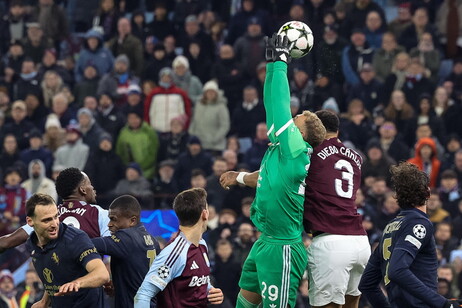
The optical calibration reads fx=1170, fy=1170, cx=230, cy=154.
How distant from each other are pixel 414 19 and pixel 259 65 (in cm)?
287

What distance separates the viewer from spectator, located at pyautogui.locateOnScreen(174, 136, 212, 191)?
59.8ft

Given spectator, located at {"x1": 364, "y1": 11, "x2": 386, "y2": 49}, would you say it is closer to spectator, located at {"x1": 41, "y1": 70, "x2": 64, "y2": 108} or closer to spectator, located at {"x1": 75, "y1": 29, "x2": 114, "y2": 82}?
spectator, located at {"x1": 75, "y1": 29, "x2": 114, "y2": 82}

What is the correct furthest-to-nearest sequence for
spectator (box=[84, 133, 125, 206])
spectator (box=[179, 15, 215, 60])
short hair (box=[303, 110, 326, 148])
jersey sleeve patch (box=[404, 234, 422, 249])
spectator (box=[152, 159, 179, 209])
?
1. spectator (box=[179, 15, 215, 60])
2. spectator (box=[84, 133, 125, 206])
3. spectator (box=[152, 159, 179, 209])
4. short hair (box=[303, 110, 326, 148])
5. jersey sleeve patch (box=[404, 234, 422, 249])

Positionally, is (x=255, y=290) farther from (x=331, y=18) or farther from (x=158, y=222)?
(x=331, y=18)

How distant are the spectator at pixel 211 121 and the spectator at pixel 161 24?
2941 mm

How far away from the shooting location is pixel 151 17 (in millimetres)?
23234

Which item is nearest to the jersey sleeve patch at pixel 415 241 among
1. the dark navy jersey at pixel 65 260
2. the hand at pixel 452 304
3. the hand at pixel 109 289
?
the hand at pixel 452 304

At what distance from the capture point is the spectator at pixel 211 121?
19.3m

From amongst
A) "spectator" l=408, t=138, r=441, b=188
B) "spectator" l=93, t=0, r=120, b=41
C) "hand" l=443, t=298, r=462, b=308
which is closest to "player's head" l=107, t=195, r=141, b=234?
"hand" l=443, t=298, r=462, b=308

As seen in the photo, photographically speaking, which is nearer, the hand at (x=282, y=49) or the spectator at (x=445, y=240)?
the hand at (x=282, y=49)

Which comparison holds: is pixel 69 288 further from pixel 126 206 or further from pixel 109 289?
pixel 109 289

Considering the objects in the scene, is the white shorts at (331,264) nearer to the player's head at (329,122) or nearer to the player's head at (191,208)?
the player's head at (329,122)

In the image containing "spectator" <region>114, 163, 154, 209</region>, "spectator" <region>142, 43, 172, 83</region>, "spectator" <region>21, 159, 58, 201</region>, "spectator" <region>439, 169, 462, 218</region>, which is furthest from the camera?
"spectator" <region>142, 43, 172, 83</region>

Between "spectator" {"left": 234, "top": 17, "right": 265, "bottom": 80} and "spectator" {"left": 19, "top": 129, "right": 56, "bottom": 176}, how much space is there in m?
3.80
